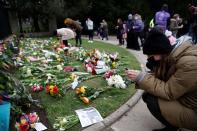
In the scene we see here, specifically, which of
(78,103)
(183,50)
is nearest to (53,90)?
(78,103)

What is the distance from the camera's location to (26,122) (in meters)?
4.19

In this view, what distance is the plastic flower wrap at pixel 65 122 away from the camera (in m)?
4.45

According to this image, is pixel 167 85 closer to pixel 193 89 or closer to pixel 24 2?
pixel 193 89

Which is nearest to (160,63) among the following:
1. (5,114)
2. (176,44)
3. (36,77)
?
(176,44)

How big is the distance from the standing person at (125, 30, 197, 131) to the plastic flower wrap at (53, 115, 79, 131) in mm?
1252

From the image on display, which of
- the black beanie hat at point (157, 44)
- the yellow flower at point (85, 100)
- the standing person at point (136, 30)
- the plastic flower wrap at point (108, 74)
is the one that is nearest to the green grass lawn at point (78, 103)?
the yellow flower at point (85, 100)

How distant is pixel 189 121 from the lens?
367 centimetres

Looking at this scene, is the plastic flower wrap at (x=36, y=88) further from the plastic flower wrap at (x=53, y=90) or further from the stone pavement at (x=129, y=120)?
the stone pavement at (x=129, y=120)

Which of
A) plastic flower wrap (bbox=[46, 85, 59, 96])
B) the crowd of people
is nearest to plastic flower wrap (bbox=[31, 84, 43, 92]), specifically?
plastic flower wrap (bbox=[46, 85, 59, 96])

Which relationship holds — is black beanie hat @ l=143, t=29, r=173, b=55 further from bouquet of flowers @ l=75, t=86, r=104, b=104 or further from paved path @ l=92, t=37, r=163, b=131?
bouquet of flowers @ l=75, t=86, r=104, b=104

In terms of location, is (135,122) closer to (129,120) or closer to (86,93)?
(129,120)

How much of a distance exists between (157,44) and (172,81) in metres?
0.48

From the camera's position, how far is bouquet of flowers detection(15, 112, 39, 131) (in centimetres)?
409

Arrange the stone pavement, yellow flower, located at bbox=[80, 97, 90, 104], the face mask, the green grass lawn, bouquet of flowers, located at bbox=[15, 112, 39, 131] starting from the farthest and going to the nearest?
1. yellow flower, located at bbox=[80, 97, 90, 104]
2. the green grass lawn
3. the stone pavement
4. bouquet of flowers, located at bbox=[15, 112, 39, 131]
5. the face mask
